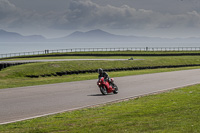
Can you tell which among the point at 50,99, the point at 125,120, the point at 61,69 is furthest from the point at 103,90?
the point at 61,69

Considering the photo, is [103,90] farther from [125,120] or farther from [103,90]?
[125,120]

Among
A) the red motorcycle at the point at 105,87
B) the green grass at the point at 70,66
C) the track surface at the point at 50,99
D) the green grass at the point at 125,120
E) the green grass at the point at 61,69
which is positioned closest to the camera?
the green grass at the point at 125,120

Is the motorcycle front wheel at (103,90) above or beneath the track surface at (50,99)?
above

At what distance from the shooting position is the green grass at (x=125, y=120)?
888 cm

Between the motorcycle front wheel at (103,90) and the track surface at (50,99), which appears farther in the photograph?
the motorcycle front wheel at (103,90)

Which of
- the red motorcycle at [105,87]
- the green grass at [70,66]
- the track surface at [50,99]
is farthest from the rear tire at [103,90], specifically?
the green grass at [70,66]

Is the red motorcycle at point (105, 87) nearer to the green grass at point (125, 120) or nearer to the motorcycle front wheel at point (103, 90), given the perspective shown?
the motorcycle front wheel at point (103, 90)

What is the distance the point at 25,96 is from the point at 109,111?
5935mm

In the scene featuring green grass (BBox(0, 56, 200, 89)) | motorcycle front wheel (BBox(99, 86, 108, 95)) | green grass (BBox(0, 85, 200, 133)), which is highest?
green grass (BBox(0, 56, 200, 89))

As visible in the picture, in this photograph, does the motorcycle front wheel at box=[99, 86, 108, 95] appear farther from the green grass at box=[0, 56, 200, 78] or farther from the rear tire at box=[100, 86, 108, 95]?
the green grass at box=[0, 56, 200, 78]

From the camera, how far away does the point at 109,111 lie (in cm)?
1198

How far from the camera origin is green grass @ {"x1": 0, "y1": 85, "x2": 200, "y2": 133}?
349 inches

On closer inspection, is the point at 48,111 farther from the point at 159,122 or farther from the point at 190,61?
the point at 190,61

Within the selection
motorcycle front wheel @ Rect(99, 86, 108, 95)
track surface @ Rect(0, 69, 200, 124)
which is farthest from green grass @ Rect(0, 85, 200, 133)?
motorcycle front wheel @ Rect(99, 86, 108, 95)
